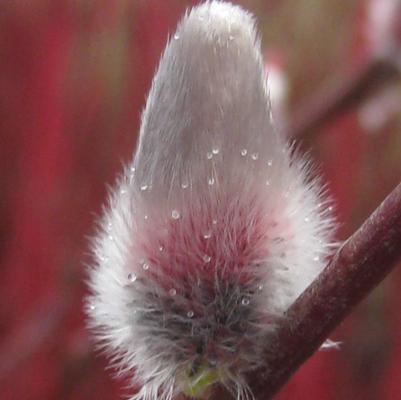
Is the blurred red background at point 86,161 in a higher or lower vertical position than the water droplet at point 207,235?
lower

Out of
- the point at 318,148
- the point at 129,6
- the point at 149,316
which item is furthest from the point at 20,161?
the point at 149,316

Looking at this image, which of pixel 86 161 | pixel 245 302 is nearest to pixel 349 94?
pixel 245 302

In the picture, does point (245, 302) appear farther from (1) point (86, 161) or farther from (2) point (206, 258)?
(1) point (86, 161)

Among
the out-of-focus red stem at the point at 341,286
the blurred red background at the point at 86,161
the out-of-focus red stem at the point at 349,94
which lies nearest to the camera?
the out-of-focus red stem at the point at 341,286

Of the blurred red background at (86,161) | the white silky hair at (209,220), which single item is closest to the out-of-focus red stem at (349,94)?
the blurred red background at (86,161)

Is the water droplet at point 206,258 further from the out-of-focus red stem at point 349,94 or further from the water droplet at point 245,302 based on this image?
the out-of-focus red stem at point 349,94

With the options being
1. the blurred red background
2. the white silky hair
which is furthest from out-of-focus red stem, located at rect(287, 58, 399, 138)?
the white silky hair

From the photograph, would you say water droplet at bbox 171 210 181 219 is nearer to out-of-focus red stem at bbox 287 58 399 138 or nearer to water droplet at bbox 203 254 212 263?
water droplet at bbox 203 254 212 263
